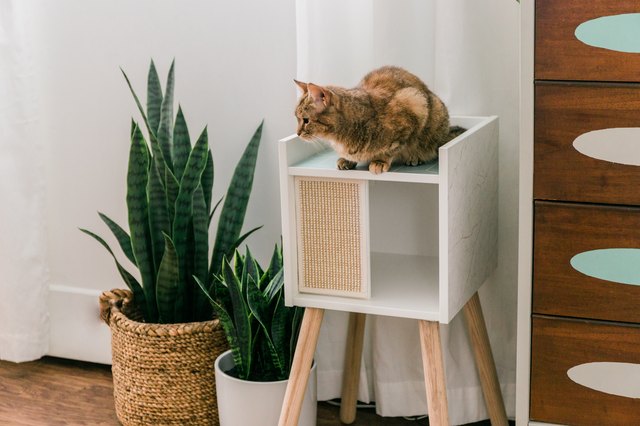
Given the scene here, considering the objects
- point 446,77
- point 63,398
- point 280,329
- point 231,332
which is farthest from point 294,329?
point 63,398

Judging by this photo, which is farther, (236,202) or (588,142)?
(236,202)

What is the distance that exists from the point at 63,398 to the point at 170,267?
556mm

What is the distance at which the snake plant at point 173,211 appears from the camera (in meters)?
Result: 2.04

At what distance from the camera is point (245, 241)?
2.29 metres

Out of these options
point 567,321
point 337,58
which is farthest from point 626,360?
point 337,58

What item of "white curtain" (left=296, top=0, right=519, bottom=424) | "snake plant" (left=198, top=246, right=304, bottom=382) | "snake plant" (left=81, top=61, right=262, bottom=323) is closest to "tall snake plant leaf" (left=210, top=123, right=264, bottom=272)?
"snake plant" (left=81, top=61, right=262, bottom=323)

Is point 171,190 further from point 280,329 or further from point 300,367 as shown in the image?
point 300,367

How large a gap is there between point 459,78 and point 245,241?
2.25ft

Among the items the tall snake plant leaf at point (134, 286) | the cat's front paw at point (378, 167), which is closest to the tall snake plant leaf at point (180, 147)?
the tall snake plant leaf at point (134, 286)

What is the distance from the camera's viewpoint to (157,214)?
2070 mm

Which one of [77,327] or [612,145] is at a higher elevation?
[612,145]

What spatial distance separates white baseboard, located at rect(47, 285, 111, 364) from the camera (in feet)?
8.21

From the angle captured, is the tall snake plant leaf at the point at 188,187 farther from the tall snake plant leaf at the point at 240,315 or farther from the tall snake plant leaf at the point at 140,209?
the tall snake plant leaf at the point at 240,315

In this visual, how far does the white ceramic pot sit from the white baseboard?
65 centimetres
